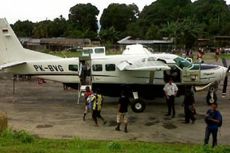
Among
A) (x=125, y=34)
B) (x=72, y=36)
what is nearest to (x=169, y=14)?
(x=125, y=34)

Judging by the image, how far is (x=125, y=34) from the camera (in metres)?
132

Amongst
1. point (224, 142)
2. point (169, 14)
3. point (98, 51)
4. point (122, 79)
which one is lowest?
point (224, 142)

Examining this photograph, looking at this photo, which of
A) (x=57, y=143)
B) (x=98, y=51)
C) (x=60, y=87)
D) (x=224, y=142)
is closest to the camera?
(x=57, y=143)

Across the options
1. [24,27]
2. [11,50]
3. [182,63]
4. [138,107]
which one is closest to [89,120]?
[138,107]

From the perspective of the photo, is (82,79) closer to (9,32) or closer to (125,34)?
(9,32)

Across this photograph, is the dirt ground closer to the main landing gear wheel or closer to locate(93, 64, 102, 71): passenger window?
the main landing gear wheel

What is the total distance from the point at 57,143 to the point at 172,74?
1008 centimetres

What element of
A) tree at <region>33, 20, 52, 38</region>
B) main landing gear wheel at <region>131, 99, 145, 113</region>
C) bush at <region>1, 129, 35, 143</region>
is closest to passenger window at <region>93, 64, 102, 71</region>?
main landing gear wheel at <region>131, 99, 145, 113</region>

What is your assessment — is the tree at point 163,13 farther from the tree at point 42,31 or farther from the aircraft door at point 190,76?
the aircraft door at point 190,76

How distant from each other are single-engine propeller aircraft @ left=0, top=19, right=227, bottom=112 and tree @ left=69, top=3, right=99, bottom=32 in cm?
13156

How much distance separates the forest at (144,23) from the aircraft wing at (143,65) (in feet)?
233

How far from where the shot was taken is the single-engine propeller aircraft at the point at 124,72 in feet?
72.3

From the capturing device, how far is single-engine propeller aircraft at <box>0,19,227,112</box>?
22047mm

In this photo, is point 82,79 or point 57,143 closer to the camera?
point 57,143
